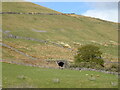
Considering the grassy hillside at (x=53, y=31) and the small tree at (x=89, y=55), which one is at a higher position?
the grassy hillside at (x=53, y=31)

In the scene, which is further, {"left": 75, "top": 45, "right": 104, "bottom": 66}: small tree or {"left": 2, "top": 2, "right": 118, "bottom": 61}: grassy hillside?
{"left": 2, "top": 2, "right": 118, "bottom": 61}: grassy hillside

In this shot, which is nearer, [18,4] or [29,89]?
[29,89]

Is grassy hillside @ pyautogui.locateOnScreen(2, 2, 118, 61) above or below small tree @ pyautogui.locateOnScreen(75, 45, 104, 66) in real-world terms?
above

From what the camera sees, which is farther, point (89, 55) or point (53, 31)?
point (53, 31)

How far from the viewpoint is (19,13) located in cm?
15438

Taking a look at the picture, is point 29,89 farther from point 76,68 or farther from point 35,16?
point 35,16

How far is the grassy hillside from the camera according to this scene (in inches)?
3871

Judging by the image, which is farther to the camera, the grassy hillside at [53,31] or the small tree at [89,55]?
the grassy hillside at [53,31]

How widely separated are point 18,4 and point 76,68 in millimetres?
134613

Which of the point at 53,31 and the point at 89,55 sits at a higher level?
the point at 53,31

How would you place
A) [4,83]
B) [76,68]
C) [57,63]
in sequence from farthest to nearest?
[57,63] → [76,68] → [4,83]

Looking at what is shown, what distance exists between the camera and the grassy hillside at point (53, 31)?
3871 inches

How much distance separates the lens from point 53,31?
447 ft

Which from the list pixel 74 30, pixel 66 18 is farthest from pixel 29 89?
pixel 66 18
